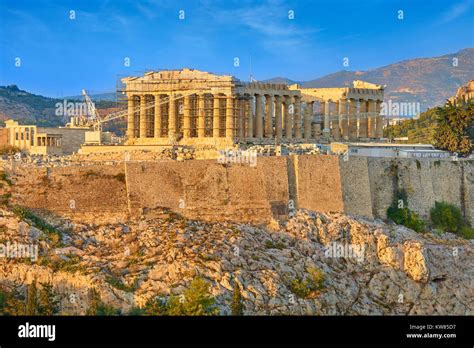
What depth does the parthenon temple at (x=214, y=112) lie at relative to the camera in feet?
174

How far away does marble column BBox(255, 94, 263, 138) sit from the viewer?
183 feet

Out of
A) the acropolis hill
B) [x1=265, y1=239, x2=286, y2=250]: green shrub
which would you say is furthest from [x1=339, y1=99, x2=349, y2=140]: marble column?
[x1=265, y1=239, x2=286, y2=250]: green shrub

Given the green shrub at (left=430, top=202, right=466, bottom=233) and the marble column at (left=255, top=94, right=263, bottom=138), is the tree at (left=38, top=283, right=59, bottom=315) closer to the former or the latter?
the marble column at (left=255, top=94, right=263, bottom=138)

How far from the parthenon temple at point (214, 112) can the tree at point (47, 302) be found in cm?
2010

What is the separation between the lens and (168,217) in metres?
39.4

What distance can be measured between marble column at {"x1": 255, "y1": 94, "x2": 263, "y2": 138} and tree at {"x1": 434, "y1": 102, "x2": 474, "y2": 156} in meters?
13.3

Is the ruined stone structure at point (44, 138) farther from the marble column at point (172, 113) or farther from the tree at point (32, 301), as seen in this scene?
the tree at point (32, 301)

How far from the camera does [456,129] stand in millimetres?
56250

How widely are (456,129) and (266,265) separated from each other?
2631 centimetres

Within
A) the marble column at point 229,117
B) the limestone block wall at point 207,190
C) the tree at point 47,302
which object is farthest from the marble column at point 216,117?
the tree at point 47,302

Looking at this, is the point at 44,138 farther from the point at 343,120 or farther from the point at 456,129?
the point at 456,129

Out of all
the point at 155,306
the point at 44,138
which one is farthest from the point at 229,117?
the point at 155,306
